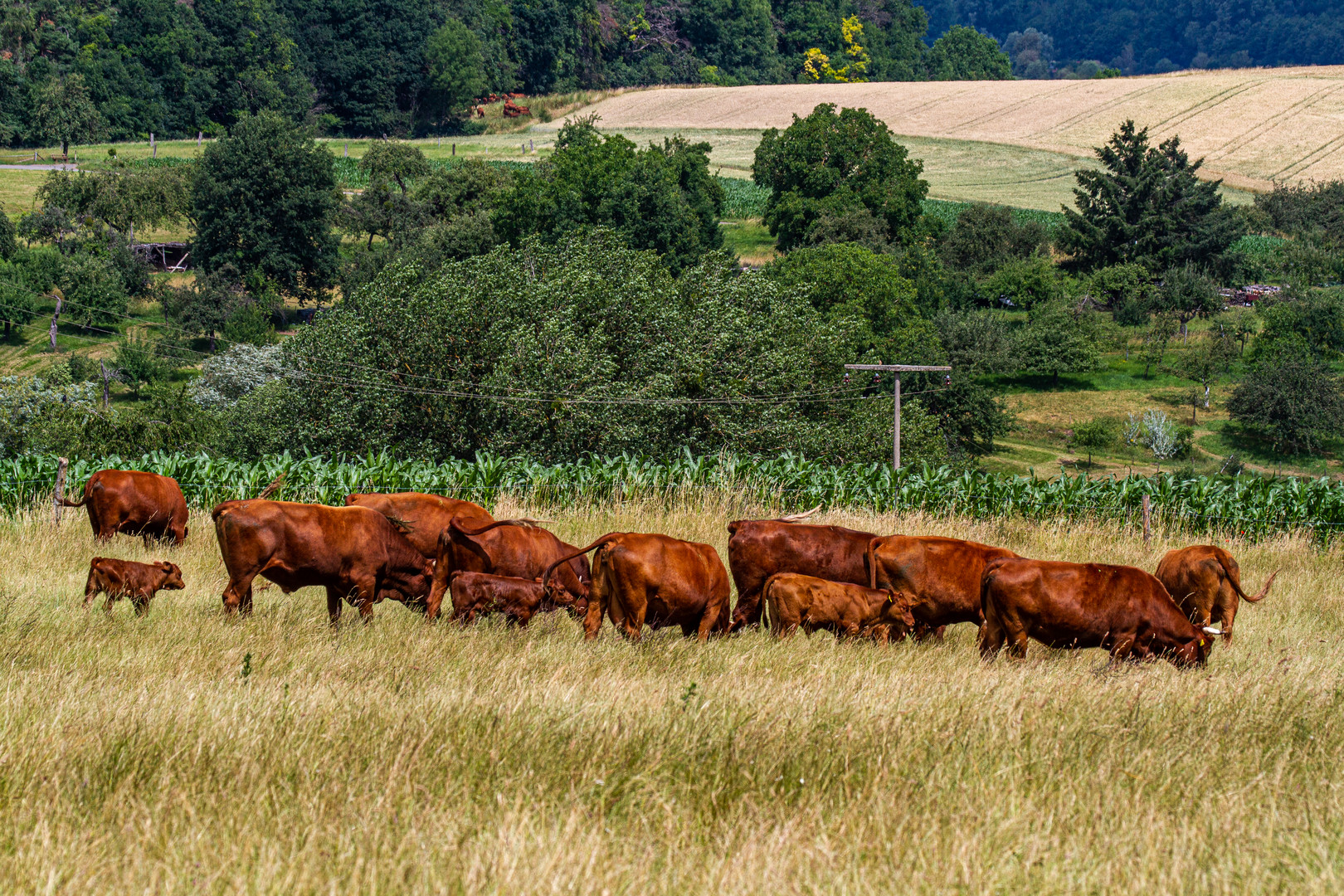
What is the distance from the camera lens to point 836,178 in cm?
7525

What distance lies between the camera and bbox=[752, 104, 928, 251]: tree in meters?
72.1

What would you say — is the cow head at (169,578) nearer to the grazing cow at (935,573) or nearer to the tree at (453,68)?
the grazing cow at (935,573)

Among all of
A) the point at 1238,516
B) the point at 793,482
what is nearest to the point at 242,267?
the point at 793,482

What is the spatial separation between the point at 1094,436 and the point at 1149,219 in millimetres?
32347

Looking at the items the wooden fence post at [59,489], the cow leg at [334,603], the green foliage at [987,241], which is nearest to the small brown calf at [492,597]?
the cow leg at [334,603]

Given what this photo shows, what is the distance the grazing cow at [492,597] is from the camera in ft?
33.9

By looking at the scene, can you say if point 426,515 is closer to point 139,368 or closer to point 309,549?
point 309,549

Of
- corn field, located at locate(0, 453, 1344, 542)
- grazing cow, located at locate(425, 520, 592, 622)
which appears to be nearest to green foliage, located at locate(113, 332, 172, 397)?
corn field, located at locate(0, 453, 1344, 542)

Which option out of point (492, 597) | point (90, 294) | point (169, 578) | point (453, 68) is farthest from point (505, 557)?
point (453, 68)

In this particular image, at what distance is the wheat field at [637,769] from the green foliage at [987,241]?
6553 centimetres

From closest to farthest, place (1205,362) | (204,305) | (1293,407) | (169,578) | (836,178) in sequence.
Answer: (169,578), (1293,407), (1205,362), (204,305), (836,178)

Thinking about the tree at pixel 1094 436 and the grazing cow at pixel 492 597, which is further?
the tree at pixel 1094 436

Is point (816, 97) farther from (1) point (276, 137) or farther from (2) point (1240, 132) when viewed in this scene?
(1) point (276, 137)

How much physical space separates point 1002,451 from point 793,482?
1028 inches
